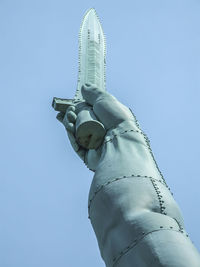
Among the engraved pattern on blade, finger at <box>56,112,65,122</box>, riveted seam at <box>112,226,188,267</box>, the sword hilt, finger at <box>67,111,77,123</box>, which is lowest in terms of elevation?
riveted seam at <box>112,226,188,267</box>

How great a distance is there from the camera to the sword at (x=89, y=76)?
9.44 meters

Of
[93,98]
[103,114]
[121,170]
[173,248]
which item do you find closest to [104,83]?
[93,98]

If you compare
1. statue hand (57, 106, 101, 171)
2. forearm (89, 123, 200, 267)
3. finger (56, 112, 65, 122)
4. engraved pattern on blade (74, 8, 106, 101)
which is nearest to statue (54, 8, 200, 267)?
forearm (89, 123, 200, 267)

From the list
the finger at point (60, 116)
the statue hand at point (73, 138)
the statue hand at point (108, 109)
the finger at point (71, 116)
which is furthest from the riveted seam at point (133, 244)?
the finger at point (60, 116)

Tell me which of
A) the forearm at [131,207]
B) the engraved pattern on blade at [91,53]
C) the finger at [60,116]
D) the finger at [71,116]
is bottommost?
the forearm at [131,207]

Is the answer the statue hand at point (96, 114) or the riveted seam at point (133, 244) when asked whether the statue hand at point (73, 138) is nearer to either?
the statue hand at point (96, 114)

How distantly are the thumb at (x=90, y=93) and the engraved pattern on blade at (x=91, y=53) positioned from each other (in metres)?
0.45

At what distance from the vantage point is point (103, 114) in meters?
9.58

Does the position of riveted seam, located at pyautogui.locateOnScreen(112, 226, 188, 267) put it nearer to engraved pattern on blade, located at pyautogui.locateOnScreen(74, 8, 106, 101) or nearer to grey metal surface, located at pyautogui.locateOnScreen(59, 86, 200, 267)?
grey metal surface, located at pyautogui.locateOnScreen(59, 86, 200, 267)

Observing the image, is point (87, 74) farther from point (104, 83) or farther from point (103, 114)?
point (103, 114)

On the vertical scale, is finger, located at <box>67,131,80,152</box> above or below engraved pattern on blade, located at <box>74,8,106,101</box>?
below

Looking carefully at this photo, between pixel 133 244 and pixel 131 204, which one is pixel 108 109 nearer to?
pixel 131 204

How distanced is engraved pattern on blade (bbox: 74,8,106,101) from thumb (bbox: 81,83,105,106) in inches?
17.6

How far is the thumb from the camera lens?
10.4 meters
